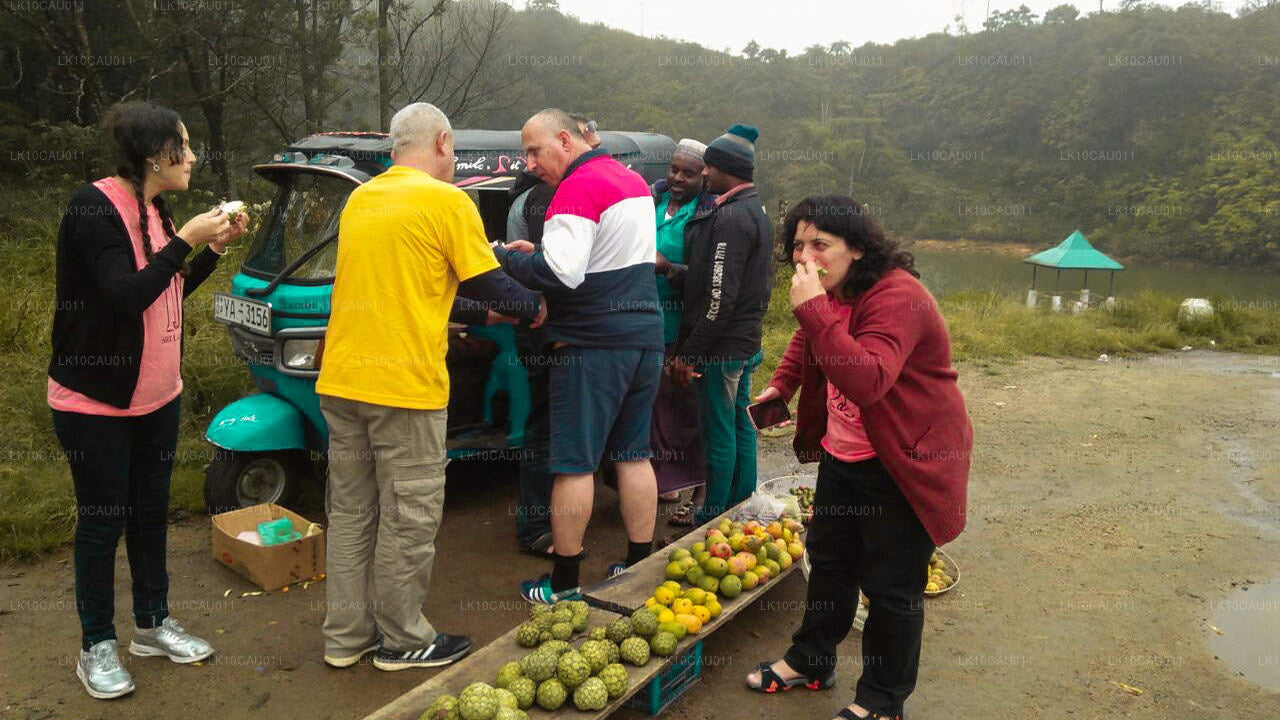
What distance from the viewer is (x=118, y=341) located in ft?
10.0

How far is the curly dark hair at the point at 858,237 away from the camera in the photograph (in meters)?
2.95

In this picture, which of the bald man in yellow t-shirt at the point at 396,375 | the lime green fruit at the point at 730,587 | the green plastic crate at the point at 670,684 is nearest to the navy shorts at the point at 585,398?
the bald man in yellow t-shirt at the point at 396,375

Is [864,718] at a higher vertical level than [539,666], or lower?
lower

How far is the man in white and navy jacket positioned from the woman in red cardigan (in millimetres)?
868

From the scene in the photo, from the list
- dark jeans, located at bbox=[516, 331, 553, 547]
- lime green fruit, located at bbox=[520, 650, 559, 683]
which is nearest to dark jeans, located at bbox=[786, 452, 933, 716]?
lime green fruit, located at bbox=[520, 650, 559, 683]

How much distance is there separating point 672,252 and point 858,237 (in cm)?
210

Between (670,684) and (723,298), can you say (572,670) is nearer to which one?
→ (670,684)

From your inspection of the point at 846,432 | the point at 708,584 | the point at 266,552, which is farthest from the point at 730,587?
the point at 266,552

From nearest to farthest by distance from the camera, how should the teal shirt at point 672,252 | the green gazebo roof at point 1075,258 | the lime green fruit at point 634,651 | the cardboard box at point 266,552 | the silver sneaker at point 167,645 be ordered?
the lime green fruit at point 634,651 < the silver sneaker at point 167,645 < the cardboard box at point 266,552 < the teal shirt at point 672,252 < the green gazebo roof at point 1075,258

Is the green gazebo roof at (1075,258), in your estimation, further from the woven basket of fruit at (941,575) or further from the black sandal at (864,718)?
the black sandal at (864,718)

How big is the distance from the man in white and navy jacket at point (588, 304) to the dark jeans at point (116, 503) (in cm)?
150

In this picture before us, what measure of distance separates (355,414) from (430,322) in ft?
1.45

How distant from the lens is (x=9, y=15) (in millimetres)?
12922

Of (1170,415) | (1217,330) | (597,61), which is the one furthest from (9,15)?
(597,61)
